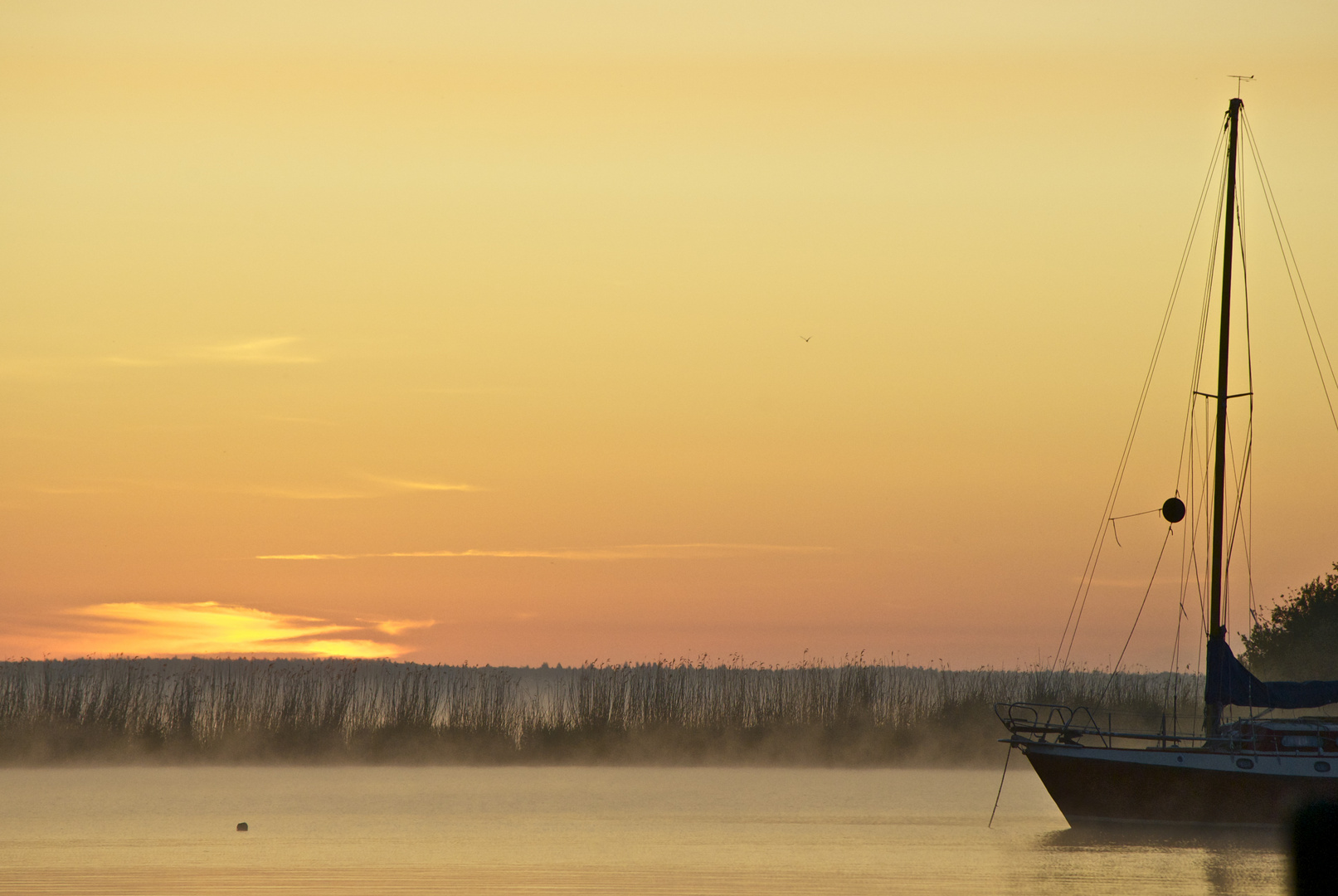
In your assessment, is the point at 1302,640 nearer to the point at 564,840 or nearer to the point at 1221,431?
the point at 1221,431

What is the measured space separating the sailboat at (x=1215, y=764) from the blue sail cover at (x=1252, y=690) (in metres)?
0.01

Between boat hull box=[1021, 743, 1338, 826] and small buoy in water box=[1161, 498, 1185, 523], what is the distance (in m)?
3.73

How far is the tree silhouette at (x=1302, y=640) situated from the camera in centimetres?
3950

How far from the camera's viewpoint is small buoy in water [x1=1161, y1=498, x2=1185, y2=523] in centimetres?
2683

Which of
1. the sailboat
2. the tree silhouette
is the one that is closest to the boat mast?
the sailboat

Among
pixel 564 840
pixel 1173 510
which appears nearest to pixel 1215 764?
pixel 1173 510

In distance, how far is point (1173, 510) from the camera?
88.4 feet

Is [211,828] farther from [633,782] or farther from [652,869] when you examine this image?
[633,782]

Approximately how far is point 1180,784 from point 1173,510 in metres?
4.42

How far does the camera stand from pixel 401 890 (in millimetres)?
17953

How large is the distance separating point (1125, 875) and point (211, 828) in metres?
12.5

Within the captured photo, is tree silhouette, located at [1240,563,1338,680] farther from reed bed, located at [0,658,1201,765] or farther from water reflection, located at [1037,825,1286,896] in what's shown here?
water reflection, located at [1037,825,1286,896]

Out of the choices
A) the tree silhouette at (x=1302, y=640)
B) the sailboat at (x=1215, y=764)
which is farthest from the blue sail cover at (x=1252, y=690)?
the tree silhouette at (x=1302, y=640)

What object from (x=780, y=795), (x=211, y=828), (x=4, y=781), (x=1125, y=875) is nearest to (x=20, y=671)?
(x=4, y=781)
